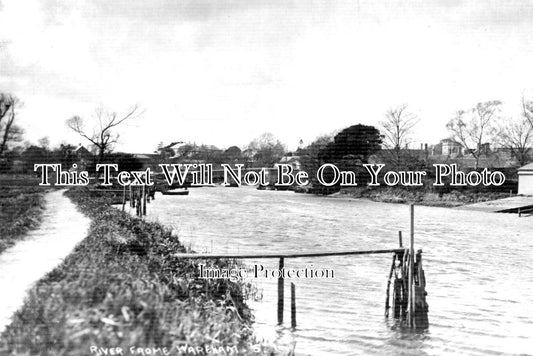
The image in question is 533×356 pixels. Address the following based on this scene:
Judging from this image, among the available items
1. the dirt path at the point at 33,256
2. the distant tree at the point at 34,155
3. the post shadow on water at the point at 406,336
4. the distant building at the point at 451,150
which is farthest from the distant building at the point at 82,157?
the distant building at the point at 451,150

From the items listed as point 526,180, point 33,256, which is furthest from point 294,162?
point 33,256

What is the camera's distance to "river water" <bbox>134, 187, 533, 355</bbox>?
31.7 feet

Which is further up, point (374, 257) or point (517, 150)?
point (517, 150)

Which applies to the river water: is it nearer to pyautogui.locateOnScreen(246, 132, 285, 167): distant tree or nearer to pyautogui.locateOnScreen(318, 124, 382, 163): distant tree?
pyautogui.locateOnScreen(318, 124, 382, 163): distant tree

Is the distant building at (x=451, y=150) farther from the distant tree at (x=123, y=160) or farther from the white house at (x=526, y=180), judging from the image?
the distant tree at (x=123, y=160)

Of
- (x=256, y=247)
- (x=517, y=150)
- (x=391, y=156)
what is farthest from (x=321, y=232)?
(x=517, y=150)

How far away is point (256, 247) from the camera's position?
68.3ft

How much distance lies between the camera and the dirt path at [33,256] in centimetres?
793

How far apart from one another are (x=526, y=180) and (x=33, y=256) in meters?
46.5

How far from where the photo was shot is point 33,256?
37.7ft

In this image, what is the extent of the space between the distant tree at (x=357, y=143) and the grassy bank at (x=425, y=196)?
4212 millimetres

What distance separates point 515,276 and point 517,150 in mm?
59043

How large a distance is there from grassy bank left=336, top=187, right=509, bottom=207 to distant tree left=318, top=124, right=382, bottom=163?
4212mm

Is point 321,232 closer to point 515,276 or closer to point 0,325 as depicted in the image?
point 515,276
